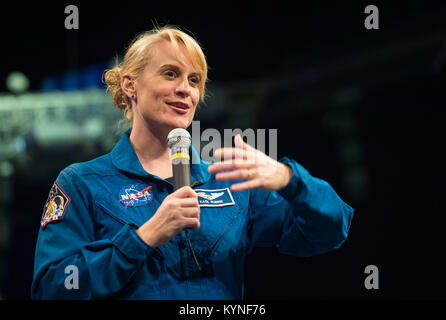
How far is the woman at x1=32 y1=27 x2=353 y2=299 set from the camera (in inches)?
46.8

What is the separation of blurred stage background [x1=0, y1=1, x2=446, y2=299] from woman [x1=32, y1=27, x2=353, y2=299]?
2.23 metres

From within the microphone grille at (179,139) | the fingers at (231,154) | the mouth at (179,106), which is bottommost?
the fingers at (231,154)

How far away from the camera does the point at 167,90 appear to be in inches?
55.6

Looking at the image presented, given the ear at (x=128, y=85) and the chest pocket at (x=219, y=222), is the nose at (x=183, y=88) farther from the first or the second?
the chest pocket at (x=219, y=222)

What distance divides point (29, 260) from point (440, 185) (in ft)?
12.2

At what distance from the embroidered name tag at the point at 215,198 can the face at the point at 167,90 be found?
0.67ft

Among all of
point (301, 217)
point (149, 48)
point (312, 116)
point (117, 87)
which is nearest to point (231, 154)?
point (301, 217)

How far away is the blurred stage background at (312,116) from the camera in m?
3.88

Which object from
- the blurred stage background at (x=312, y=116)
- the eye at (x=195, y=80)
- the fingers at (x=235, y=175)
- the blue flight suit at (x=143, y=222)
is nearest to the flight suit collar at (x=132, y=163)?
the blue flight suit at (x=143, y=222)

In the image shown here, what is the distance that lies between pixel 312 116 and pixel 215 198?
345 cm

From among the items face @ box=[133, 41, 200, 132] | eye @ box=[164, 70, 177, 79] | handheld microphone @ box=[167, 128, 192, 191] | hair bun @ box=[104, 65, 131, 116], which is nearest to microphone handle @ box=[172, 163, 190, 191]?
handheld microphone @ box=[167, 128, 192, 191]

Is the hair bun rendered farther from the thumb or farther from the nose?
the thumb

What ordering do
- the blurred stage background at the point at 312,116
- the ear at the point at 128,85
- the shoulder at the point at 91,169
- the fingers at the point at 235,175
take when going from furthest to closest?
the blurred stage background at the point at 312,116 < the ear at the point at 128,85 < the shoulder at the point at 91,169 < the fingers at the point at 235,175

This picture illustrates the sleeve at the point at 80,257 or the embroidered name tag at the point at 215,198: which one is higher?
the embroidered name tag at the point at 215,198
